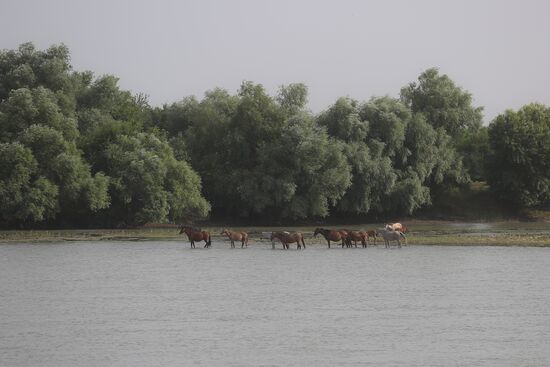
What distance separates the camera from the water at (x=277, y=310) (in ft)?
76.5

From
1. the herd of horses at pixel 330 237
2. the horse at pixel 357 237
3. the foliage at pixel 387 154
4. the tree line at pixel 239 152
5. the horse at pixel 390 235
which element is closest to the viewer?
the horse at pixel 357 237

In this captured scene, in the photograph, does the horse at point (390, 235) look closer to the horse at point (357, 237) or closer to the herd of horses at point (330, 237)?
the herd of horses at point (330, 237)

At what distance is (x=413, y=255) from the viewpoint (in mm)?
51312

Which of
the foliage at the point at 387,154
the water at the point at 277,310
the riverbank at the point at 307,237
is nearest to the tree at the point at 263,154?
the foliage at the point at 387,154

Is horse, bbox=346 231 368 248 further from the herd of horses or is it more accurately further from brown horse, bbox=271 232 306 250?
brown horse, bbox=271 232 306 250

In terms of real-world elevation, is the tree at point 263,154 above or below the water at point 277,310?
above

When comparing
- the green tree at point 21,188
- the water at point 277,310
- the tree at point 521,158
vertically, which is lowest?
the water at point 277,310

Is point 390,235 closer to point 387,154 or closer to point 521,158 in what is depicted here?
point 387,154

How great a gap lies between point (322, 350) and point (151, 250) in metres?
34.2

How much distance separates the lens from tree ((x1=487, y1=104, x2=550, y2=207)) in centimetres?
10119

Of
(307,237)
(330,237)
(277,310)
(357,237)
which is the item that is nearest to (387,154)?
(307,237)

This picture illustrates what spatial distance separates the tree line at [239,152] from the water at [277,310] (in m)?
29.4

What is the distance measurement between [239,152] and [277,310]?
6605 cm

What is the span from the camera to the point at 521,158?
10138cm
